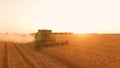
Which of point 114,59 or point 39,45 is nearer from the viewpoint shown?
point 114,59

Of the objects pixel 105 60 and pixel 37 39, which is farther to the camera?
pixel 37 39

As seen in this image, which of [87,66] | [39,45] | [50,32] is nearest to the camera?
[87,66]

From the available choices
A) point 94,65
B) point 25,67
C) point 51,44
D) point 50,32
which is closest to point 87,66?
point 94,65

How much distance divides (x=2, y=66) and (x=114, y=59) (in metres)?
10.6

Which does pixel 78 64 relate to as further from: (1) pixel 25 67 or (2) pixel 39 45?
(2) pixel 39 45

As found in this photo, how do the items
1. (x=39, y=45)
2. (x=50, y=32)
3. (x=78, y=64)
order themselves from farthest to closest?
(x=50, y=32) < (x=39, y=45) < (x=78, y=64)

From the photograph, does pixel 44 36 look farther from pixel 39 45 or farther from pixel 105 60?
pixel 105 60

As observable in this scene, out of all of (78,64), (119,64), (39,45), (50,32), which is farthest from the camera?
(50,32)

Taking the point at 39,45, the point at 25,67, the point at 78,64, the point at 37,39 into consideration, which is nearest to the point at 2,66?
the point at 25,67

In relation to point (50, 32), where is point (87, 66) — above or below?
below

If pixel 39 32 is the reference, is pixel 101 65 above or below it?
below

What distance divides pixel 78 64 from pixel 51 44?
17972mm

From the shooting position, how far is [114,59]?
67.1 ft

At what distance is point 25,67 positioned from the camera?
19.3 m
